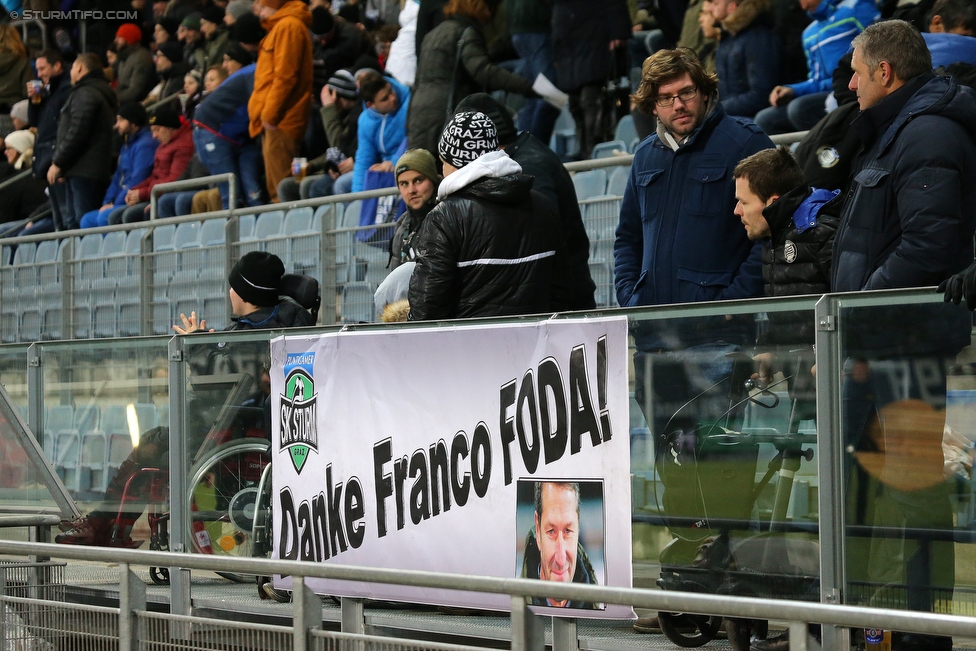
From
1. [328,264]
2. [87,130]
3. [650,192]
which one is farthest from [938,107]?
[87,130]

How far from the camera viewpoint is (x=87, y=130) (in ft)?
45.0

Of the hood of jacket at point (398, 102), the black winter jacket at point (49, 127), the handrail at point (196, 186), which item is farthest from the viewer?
the black winter jacket at point (49, 127)

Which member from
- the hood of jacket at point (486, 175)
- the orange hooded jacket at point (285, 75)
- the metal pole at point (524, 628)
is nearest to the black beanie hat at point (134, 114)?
the orange hooded jacket at point (285, 75)

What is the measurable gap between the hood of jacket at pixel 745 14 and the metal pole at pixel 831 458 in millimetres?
5237

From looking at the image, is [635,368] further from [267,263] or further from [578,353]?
[267,263]

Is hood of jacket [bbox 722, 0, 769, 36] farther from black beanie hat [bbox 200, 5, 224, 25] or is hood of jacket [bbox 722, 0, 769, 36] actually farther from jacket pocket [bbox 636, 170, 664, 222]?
black beanie hat [bbox 200, 5, 224, 25]

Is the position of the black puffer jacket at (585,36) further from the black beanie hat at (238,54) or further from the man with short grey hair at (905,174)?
the man with short grey hair at (905,174)

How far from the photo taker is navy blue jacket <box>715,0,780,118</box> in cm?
852

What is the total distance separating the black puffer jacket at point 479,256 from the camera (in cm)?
499

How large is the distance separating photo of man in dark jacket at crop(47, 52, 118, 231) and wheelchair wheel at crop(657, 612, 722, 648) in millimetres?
10970

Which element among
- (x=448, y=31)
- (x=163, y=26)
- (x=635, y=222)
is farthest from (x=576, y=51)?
(x=163, y=26)

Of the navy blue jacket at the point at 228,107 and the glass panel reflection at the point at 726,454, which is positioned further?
the navy blue jacket at the point at 228,107

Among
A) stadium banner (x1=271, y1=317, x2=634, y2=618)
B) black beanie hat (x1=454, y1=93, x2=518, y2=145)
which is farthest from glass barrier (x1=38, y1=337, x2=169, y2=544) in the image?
black beanie hat (x1=454, y1=93, x2=518, y2=145)

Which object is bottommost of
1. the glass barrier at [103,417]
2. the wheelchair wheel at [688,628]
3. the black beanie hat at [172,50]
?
the wheelchair wheel at [688,628]
